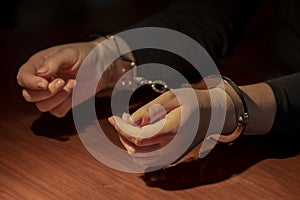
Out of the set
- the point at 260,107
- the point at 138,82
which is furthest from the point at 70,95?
the point at 260,107

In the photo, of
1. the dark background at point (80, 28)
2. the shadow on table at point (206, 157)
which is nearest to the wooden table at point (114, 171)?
the shadow on table at point (206, 157)

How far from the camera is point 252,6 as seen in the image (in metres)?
0.93

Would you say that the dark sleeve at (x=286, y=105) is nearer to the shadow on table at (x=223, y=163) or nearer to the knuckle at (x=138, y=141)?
the shadow on table at (x=223, y=163)

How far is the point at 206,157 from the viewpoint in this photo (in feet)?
2.10

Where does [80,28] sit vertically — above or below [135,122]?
below

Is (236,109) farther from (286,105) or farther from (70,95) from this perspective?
(70,95)

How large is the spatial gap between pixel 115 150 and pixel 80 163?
5cm

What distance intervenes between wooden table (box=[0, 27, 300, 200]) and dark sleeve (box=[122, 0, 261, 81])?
0.55ft

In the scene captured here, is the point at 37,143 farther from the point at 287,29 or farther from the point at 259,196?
the point at 287,29

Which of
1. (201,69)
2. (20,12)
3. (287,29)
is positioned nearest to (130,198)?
(201,69)

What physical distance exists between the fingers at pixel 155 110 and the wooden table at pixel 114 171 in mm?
81

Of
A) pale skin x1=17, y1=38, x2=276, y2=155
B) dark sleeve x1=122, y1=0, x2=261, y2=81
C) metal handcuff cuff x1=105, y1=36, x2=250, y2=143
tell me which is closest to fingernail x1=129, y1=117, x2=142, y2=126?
pale skin x1=17, y1=38, x2=276, y2=155

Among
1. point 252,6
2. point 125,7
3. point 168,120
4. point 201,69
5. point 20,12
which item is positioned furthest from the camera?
point 125,7

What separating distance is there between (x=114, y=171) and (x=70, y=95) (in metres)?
0.14
